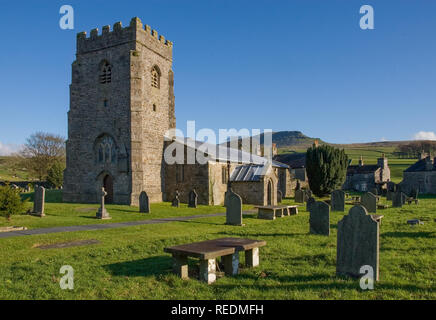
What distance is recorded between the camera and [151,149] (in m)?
25.8

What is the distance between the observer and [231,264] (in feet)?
22.1

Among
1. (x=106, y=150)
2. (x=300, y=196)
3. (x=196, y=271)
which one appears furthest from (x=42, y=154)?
A: (x=196, y=271)

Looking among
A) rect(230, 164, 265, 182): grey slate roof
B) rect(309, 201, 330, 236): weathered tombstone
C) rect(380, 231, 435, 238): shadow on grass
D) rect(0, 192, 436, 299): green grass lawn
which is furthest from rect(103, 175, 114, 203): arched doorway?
rect(380, 231, 435, 238): shadow on grass

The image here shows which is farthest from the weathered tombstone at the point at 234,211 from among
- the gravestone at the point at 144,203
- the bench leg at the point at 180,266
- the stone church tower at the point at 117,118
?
the stone church tower at the point at 117,118

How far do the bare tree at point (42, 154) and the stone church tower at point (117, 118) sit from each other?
74.6ft

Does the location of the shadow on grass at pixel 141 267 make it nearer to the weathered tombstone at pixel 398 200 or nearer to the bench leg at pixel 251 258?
the bench leg at pixel 251 258

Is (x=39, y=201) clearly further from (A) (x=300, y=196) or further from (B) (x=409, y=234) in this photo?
(A) (x=300, y=196)

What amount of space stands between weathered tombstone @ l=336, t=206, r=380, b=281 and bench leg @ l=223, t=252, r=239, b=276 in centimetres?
200

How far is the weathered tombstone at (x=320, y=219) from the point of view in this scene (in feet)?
36.9
